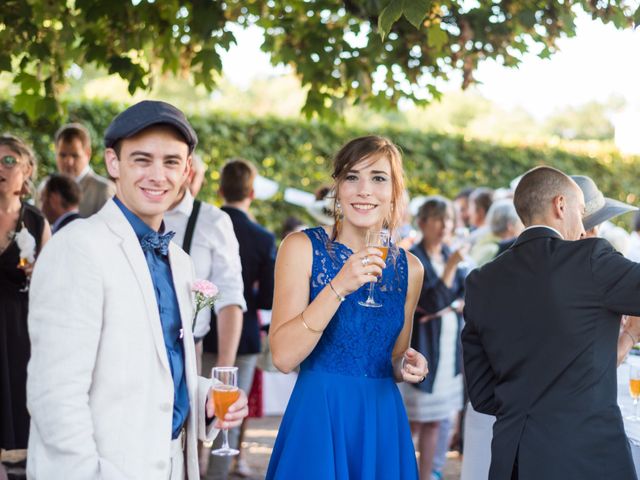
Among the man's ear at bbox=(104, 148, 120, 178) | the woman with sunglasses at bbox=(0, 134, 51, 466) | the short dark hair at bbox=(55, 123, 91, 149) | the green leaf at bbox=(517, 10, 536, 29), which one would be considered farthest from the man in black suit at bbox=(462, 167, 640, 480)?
the short dark hair at bbox=(55, 123, 91, 149)

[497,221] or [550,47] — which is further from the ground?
[550,47]

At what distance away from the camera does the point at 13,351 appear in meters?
5.41

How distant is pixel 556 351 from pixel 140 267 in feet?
5.33

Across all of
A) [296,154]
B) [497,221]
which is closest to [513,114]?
[296,154]

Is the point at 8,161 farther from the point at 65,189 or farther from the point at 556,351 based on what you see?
the point at 556,351

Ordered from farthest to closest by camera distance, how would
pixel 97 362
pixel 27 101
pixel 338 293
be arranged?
pixel 27 101, pixel 338 293, pixel 97 362

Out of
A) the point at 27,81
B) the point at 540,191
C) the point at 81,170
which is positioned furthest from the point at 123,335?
the point at 81,170

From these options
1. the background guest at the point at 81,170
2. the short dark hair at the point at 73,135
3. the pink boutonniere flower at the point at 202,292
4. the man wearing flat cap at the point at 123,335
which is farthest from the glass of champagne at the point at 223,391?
the short dark hair at the point at 73,135

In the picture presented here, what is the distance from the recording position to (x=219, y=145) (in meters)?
12.2

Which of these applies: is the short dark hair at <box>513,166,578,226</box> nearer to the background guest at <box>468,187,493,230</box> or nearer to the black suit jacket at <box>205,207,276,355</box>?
the black suit jacket at <box>205,207,276,355</box>

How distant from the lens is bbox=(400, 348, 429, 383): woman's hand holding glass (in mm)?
3297

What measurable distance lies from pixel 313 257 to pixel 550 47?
2787mm

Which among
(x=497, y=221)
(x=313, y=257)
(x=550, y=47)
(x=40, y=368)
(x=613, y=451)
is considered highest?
(x=550, y=47)

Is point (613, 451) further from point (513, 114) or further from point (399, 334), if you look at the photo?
point (513, 114)
